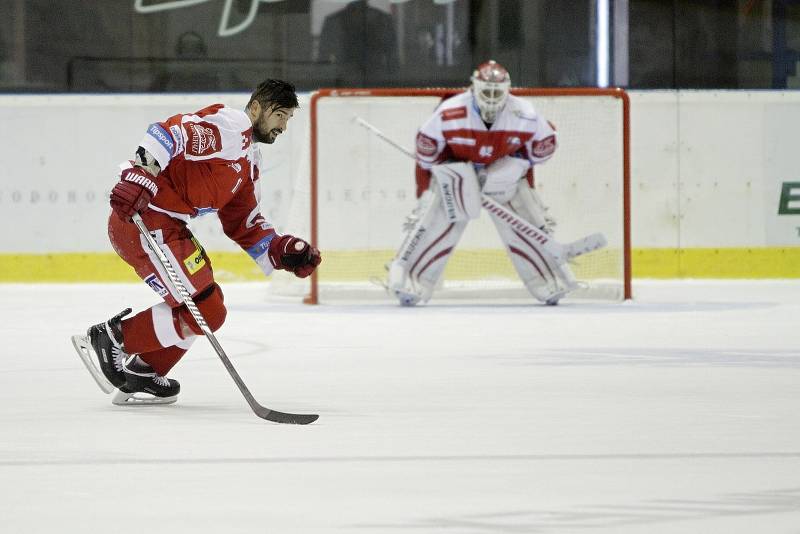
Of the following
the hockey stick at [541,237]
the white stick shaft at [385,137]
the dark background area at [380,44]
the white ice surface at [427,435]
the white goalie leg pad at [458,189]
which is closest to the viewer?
the white ice surface at [427,435]

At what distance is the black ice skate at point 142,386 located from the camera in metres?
3.78

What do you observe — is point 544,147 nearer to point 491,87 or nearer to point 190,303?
point 491,87

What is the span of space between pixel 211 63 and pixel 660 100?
2.26 metres

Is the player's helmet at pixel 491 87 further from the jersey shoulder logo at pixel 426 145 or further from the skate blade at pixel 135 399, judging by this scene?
the skate blade at pixel 135 399

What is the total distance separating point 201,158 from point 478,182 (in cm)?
339

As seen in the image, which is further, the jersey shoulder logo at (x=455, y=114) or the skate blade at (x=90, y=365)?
the jersey shoulder logo at (x=455, y=114)

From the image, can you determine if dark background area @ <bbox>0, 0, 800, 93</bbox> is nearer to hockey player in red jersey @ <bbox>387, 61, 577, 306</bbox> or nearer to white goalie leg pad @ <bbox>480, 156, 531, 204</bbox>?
hockey player in red jersey @ <bbox>387, 61, 577, 306</bbox>

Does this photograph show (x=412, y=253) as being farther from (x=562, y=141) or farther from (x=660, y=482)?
(x=660, y=482)

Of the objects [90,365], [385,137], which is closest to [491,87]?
[385,137]

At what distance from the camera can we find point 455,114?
22.9 feet

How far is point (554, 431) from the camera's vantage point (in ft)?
10.7

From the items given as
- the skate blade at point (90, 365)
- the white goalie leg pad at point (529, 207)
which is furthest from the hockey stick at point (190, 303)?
the white goalie leg pad at point (529, 207)

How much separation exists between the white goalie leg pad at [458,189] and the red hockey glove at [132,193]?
11.2ft

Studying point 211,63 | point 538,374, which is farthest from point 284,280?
point 538,374
